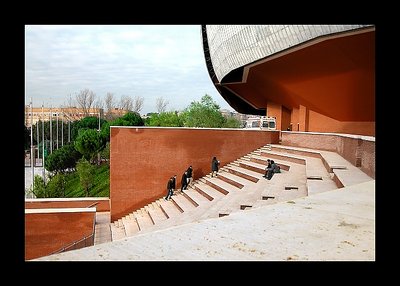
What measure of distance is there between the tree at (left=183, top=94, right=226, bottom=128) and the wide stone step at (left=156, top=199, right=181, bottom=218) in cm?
1737

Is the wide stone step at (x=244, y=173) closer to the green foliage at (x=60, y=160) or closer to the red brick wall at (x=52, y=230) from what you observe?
the red brick wall at (x=52, y=230)

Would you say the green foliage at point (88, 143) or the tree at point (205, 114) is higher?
the tree at point (205, 114)

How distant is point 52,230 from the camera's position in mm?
13008

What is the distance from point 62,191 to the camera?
22.4 meters

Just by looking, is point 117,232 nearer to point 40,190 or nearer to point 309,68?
point 40,190

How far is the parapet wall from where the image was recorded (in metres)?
7.95

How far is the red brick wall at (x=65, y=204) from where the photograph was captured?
15.9 metres

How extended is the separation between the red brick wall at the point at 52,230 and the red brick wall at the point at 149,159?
8.68 ft

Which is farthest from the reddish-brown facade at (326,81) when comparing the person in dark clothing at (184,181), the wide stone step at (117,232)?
the wide stone step at (117,232)

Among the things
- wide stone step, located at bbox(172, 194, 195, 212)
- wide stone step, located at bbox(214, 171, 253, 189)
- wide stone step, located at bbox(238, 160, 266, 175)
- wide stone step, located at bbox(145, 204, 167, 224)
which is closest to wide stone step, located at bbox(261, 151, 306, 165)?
wide stone step, located at bbox(238, 160, 266, 175)

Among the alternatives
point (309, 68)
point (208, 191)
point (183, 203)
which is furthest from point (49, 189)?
point (309, 68)

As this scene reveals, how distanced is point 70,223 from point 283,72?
36.7ft
